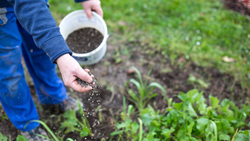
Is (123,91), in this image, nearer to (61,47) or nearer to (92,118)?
(92,118)

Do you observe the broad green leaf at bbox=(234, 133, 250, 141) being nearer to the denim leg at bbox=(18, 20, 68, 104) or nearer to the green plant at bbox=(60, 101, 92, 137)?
the green plant at bbox=(60, 101, 92, 137)

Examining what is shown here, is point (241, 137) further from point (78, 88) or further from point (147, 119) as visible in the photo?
point (78, 88)

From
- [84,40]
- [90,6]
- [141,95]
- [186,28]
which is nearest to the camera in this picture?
[90,6]

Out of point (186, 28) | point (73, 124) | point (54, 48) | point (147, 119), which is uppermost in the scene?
point (54, 48)

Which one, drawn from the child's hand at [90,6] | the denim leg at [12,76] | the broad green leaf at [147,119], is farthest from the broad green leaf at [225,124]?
the denim leg at [12,76]

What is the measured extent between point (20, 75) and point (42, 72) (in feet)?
0.80

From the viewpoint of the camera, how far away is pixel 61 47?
0.98 meters

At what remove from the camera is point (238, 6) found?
3.21 metres

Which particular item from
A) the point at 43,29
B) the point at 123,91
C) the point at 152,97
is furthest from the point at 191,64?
the point at 43,29

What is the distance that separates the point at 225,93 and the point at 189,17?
4.83 ft

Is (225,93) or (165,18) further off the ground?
(165,18)

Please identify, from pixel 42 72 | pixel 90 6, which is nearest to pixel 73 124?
pixel 42 72

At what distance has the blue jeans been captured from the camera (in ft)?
3.81

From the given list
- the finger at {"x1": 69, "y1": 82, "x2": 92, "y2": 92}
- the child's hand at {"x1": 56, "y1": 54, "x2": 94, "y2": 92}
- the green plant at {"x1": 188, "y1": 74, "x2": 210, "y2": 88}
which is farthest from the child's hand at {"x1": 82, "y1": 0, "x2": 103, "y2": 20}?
the green plant at {"x1": 188, "y1": 74, "x2": 210, "y2": 88}
